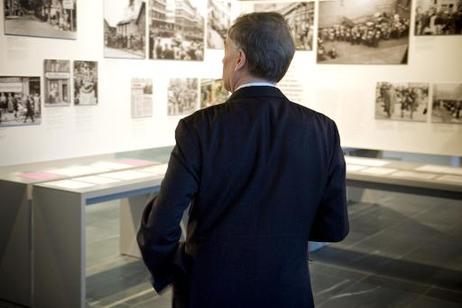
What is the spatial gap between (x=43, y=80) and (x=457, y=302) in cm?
350

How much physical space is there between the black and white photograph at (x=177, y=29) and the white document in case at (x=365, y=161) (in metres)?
1.71

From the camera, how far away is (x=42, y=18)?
14.4ft

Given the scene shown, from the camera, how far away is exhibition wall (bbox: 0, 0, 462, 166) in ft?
14.5

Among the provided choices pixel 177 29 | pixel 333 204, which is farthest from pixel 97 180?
pixel 333 204

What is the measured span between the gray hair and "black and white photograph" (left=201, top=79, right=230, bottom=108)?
3943 mm

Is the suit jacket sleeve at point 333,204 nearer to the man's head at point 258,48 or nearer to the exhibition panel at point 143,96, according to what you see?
the man's head at point 258,48

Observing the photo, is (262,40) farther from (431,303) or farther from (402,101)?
(402,101)

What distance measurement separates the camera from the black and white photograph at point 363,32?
5.52 meters

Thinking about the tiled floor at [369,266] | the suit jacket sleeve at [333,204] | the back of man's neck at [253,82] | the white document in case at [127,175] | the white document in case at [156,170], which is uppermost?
the back of man's neck at [253,82]

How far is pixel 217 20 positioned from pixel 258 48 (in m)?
4.18

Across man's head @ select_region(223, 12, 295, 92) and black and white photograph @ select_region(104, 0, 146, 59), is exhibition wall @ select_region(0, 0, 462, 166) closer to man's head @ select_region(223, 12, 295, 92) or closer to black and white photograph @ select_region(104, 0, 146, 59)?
black and white photograph @ select_region(104, 0, 146, 59)

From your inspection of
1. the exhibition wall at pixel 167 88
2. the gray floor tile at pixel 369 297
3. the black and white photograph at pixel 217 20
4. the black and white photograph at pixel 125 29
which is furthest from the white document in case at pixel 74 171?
the gray floor tile at pixel 369 297

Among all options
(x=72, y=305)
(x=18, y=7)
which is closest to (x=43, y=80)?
(x=18, y=7)

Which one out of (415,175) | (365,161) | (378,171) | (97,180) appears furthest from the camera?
(365,161)
